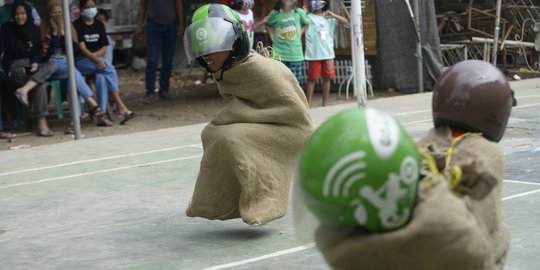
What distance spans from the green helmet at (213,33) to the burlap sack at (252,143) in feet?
0.73

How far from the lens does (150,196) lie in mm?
8148

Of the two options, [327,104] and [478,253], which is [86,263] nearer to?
[478,253]

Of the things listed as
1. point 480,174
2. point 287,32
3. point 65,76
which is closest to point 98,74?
point 65,76

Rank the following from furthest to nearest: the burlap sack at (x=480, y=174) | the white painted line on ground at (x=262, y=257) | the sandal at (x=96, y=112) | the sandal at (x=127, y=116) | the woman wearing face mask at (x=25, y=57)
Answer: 1. the sandal at (x=127, y=116)
2. the sandal at (x=96, y=112)
3. the woman wearing face mask at (x=25, y=57)
4. the white painted line on ground at (x=262, y=257)
5. the burlap sack at (x=480, y=174)

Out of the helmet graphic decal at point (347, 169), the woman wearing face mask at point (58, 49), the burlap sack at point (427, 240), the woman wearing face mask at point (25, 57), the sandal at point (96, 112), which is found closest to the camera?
the helmet graphic decal at point (347, 169)

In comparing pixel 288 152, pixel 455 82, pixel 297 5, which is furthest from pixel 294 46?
pixel 455 82

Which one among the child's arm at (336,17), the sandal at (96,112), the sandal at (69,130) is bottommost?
the sandal at (69,130)

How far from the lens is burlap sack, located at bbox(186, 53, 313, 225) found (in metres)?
6.30

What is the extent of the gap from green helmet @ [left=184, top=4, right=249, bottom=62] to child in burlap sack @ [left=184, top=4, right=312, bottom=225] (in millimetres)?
12

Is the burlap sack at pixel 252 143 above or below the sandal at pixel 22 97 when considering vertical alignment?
above

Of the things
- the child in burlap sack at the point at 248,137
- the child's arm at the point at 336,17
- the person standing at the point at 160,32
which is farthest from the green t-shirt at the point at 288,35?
the child in burlap sack at the point at 248,137

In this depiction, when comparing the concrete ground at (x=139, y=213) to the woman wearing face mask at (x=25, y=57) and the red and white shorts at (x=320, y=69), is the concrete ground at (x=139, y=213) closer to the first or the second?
the woman wearing face mask at (x=25, y=57)

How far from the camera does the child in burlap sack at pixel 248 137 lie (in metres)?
6.26

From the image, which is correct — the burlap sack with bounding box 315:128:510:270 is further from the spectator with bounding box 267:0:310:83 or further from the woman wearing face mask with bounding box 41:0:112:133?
the spectator with bounding box 267:0:310:83
